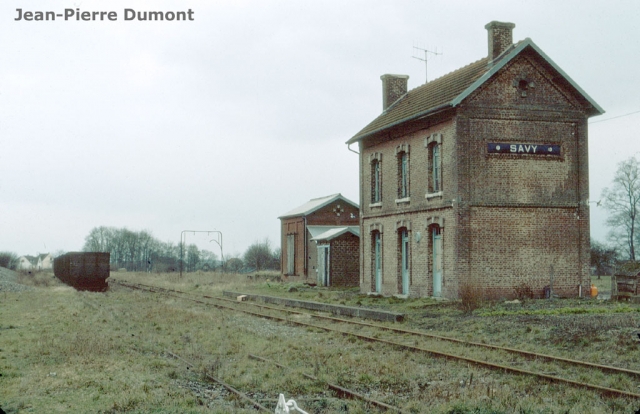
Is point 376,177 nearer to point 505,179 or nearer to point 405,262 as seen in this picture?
A: point 405,262

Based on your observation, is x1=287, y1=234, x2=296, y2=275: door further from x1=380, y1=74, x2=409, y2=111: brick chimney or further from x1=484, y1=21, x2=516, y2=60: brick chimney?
x1=484, y1=21, x2=516, y2=60: brick chimney

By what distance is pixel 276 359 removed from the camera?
35.7 ft

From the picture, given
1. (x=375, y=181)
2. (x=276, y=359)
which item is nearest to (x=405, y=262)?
(x=375, y=181)

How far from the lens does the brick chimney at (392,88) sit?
28453mm

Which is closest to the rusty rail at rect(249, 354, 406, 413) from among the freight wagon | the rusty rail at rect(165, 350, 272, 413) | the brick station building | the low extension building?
the rusty rail at rect(165, 350, 272, 413)

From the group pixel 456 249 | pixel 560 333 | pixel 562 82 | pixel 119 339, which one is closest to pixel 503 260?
pixel 456 249

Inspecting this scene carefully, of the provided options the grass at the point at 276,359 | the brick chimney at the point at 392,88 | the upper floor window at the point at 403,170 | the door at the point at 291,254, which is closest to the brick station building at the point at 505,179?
the upper floor window at the point at 403,170

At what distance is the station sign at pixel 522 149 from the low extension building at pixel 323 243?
14.5 m

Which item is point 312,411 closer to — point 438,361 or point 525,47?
point 438,361

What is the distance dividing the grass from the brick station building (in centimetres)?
283

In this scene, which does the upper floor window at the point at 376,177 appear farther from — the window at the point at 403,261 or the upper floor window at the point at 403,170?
the window at the point at 403,261

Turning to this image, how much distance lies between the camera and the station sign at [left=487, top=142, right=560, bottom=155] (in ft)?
69.8

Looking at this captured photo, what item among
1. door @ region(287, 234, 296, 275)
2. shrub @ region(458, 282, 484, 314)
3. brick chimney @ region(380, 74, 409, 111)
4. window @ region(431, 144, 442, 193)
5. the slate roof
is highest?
brick chimney @ region(380, 74, 409, 111)

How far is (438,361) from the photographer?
10.5m
